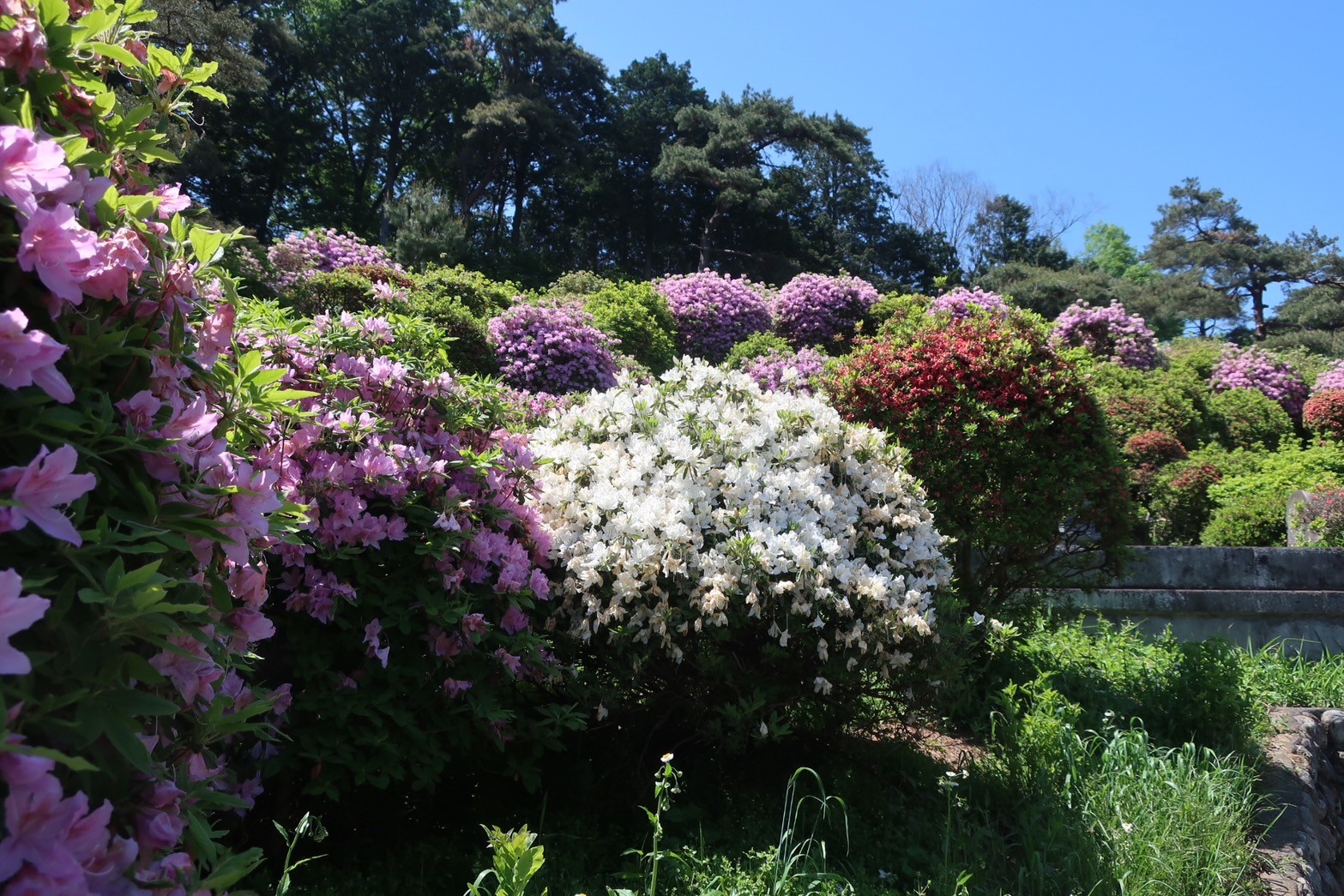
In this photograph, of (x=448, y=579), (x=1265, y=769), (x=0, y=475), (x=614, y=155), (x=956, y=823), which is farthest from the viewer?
(x=614, y=155)

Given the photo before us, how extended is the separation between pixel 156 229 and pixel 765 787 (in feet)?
10.7

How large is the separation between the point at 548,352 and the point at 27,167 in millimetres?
9530

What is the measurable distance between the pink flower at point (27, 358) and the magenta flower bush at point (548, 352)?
364 inches

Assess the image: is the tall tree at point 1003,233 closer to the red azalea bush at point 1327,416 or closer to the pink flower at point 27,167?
the red azalea bush at point 1327,416

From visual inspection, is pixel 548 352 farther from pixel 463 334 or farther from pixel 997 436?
pixel 997 436

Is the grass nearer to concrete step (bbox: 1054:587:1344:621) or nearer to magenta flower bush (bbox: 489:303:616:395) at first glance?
concrete step (bbox: 1054:587:1344:621)

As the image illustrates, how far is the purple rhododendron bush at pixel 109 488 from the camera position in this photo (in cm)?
119

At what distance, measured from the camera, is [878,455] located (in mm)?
4172

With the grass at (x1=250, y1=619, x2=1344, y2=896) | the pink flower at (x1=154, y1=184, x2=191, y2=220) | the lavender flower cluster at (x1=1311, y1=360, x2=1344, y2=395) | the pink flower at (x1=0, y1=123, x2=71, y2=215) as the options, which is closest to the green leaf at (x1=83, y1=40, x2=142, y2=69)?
the pink flower at (x1=154, y1=184, x2=191, y2=220)

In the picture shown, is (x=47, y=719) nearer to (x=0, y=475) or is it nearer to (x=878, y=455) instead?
(x=0, y=475)

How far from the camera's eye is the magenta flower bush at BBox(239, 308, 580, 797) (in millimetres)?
2965

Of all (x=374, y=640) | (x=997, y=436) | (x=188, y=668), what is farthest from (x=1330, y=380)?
(x=188, y=668)

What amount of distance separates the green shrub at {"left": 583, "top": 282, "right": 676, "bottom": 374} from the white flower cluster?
8934 mm

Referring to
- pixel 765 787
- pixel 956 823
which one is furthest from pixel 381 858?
pixel 956 823
